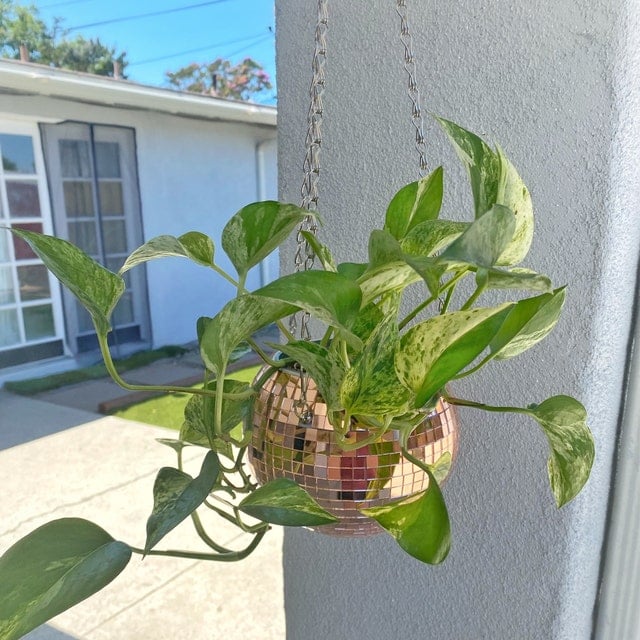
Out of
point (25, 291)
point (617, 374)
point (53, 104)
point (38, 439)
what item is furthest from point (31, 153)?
point (617, 374)

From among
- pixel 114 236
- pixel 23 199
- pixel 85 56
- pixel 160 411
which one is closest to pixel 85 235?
pixel 114 236

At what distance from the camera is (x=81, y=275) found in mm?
326

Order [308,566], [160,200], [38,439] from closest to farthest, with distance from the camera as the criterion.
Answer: [308,566]
[38,439]
[160,200]

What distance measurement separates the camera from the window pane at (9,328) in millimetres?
3590

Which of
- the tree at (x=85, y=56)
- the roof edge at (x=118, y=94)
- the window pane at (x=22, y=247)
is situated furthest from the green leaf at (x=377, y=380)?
the tree at (x=85, y=56)

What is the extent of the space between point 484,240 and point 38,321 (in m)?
3.96

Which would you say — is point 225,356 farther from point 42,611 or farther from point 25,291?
point 25,291

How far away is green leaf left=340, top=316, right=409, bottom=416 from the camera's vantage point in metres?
0.30

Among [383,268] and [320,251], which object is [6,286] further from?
[383,268]

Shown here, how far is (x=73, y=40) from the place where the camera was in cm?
684

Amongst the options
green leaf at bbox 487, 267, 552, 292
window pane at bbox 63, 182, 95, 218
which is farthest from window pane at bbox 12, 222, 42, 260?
green leaf at bbox 487, 267, 552, 292

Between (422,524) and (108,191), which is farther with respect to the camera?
(108,191)

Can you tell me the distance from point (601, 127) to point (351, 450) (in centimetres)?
37

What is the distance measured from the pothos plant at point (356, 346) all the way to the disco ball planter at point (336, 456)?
0.01 m
